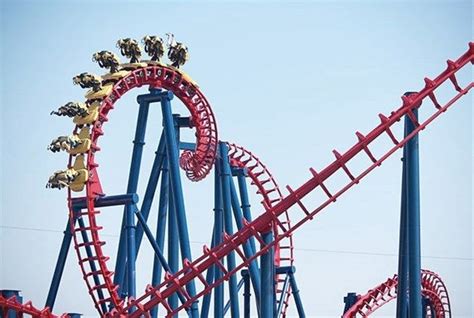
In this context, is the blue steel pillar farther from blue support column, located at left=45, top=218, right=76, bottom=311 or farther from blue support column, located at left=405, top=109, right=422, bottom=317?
blue support column, located at left=45, top=218, right=76, bottom=311

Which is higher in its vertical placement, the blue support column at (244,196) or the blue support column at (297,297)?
the blue support column at (244,196)

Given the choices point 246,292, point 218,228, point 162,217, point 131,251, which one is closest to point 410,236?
point 131,251

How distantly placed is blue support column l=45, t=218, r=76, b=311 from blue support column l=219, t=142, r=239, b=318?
3230 mm

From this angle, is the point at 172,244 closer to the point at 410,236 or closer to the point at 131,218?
the point at 131,218

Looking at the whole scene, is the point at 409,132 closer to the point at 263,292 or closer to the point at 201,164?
the point at 263,292

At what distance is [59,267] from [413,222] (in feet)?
19.9

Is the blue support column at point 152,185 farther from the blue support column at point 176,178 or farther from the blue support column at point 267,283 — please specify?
the blue support column at point 267,283

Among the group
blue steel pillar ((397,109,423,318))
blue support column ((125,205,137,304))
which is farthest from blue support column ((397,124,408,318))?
blue support column ((125,205,137,304))

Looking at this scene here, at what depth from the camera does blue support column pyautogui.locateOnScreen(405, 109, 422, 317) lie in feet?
43.9

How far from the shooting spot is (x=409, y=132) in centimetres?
1382

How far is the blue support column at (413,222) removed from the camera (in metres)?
13.4

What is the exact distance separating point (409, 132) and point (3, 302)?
6.05 m

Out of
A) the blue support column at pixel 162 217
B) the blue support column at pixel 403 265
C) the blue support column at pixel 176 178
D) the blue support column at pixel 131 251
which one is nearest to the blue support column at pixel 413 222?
the blue support column at pixel 403 265

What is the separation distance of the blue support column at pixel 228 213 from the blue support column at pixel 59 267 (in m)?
3.23
